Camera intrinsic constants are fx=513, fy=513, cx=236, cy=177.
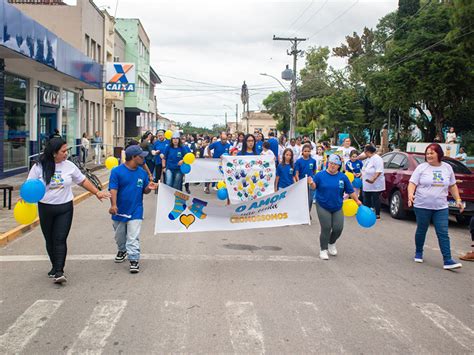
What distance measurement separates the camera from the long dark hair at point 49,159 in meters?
6.12

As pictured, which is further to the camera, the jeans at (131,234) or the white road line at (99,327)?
the jeans at (131,234)

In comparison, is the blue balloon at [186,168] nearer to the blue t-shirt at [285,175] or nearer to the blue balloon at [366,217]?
the blue t-shirt at [285,175]

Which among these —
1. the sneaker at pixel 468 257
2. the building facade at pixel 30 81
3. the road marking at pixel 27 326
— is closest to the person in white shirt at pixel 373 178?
the sneaker at pixel 468 257

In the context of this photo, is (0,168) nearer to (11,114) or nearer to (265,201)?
(11,114)

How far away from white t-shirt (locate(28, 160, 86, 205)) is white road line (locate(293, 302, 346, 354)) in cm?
305

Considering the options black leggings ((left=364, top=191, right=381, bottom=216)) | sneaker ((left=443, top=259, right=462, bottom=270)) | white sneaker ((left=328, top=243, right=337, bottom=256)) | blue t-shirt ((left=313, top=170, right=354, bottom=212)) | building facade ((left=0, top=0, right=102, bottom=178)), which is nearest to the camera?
sneaker ((left=443, top=259, right=462, bottom=270))

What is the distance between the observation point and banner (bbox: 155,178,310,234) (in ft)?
25.1

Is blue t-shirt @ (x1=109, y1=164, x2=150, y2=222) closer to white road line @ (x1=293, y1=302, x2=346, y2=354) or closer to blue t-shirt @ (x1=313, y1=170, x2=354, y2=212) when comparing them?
→ white road line @ (x1=293, y1=302, x2=346, y2=354)

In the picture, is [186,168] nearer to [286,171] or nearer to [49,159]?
[286,171]

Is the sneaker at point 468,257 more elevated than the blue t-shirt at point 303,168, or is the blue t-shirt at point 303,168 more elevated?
the blue t-shirt at point 303,168

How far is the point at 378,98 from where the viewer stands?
97.0ft

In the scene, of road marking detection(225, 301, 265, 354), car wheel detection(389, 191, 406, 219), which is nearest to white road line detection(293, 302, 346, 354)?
road marking detection(225, 301, 265, 354)

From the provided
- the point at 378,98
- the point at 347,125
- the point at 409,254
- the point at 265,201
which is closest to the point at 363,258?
the point at 409,254

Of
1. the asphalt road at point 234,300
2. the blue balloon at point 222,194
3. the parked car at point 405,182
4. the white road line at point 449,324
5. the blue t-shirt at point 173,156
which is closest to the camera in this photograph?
the asphalt road at point 234,300
